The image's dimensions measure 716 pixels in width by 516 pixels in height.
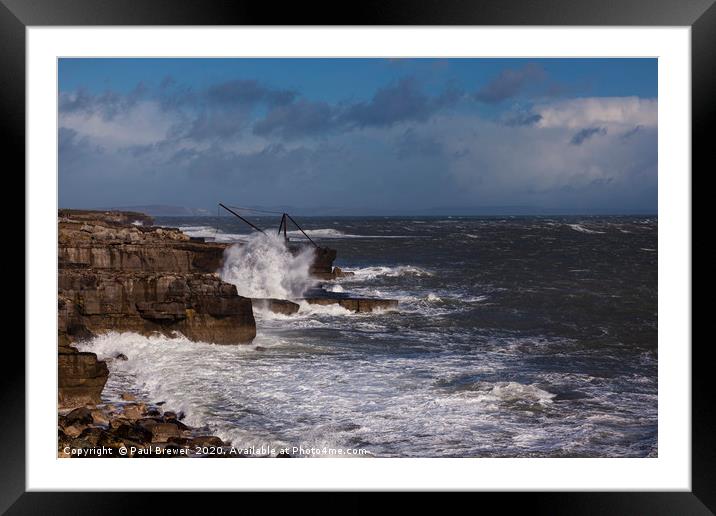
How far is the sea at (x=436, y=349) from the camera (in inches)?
155

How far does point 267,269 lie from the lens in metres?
5.62

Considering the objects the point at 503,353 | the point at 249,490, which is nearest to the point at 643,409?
the point at 503,353

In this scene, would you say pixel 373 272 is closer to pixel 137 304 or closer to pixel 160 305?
pixel 160 305

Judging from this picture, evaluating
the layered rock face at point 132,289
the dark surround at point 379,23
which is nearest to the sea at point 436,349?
the layered rock face at point 132,289

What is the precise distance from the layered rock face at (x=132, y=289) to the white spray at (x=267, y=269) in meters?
0.35

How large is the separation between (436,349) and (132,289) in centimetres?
230

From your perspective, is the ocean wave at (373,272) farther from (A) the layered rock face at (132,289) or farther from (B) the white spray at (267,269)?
(A) the layered rock face at (132,289)

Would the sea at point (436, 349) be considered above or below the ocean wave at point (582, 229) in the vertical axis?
below

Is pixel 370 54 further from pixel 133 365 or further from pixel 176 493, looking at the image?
pixel 133 365

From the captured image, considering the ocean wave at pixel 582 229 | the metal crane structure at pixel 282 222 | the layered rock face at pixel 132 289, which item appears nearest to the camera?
the layered rock face at pixel 132 289

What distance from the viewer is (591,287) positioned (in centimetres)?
555

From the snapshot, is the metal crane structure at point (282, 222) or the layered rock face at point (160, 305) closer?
the layered rock face at point (160, 305)

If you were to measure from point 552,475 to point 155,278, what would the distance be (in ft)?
10.5

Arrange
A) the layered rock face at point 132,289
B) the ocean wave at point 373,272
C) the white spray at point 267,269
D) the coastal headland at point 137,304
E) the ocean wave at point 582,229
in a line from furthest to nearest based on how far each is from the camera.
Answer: the ocean wave at point 582,229 < the white spray at point 267,269 < the ocean wave at point 373,272 < the layered rock face at point 132,289 < the coastal headland at point 137,304
